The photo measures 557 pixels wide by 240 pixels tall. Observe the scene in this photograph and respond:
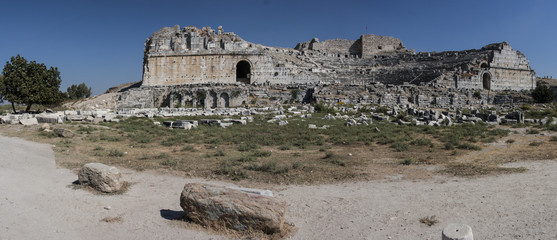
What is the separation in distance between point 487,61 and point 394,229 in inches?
1556

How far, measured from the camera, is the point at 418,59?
41.3m

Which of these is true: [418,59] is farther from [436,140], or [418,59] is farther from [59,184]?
[59,184]

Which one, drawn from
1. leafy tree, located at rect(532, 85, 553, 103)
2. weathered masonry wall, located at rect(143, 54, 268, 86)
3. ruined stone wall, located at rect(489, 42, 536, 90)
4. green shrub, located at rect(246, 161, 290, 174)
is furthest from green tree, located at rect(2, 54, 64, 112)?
ruined stone wall, located at rect(489, 42, 536, 90)

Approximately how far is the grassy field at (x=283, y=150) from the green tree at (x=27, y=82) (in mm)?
6032

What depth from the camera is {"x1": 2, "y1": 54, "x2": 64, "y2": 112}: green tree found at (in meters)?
20.0

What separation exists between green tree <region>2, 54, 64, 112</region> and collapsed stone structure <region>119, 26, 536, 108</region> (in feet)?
30.7

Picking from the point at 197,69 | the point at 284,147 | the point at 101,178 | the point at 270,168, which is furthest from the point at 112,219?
the point at 197,69

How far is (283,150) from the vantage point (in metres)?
11.6

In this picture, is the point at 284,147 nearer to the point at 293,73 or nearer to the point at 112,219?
the point at 112,219

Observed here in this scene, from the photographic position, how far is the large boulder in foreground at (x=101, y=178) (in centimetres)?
645

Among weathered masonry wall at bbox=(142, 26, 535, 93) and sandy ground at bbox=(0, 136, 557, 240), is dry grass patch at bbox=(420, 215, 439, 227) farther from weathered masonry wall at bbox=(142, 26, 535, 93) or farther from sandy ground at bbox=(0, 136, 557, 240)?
weathered masonry wall at bbox=(142, 26, 535, 93)

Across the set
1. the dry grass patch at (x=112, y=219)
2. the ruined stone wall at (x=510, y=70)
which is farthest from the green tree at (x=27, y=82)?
the ruined stone wall at (x=510, y=70)

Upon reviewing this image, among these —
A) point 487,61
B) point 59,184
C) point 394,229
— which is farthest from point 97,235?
point 487,61

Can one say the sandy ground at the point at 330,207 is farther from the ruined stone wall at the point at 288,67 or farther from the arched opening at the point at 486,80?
the arched opening at the point at 486,80
